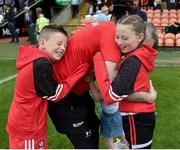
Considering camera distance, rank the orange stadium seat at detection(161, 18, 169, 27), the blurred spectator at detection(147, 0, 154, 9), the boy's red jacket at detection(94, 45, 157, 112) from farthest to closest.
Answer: the blurred spectator at detection(147, 0, 154, 9), the orange stadium seat at detection(161, 18, 169, 27), the boy's red jacket at detection(94, 45, 157, 112)

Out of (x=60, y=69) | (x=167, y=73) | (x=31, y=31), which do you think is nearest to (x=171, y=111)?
(x=167, y=73)

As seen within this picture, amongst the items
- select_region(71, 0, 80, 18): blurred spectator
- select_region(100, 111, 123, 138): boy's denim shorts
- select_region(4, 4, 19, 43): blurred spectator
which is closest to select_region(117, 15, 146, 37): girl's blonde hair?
select_region(100, 111, 123, 138): boy's denim shorts

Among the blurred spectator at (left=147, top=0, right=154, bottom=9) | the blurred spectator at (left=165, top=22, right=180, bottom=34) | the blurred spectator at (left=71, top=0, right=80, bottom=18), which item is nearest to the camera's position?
the blurred spectator at (left=165, top=22, right=180, bottom=34)

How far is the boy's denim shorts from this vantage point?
407cm

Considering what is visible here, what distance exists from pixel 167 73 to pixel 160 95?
96.9 inches

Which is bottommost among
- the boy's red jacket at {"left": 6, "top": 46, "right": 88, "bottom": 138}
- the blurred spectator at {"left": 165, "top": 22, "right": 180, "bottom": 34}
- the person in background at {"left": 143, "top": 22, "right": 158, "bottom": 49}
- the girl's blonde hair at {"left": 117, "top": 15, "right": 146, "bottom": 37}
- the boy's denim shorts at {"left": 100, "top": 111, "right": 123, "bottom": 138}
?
the blurred spectator at {"left": 165, "top": 22, "right": 180, "bottom": 34}

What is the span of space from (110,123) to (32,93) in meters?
0.88

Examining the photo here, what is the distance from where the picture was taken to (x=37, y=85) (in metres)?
3.53

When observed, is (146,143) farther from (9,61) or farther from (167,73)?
(9,61)

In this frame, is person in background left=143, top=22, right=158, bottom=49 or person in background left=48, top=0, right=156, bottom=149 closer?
person in background left=48, top=0, right=156, bottom=149

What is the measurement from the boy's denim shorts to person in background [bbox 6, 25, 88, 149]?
2.04 feet

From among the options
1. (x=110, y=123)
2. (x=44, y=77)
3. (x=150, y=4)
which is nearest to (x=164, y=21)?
(x=150, y=4)

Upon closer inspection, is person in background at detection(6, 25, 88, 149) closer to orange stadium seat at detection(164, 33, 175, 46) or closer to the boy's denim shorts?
the boy's denim shorts

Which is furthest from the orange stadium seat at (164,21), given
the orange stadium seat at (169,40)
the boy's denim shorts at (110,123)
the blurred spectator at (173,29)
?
the boy's denim shorts at (110,123)
